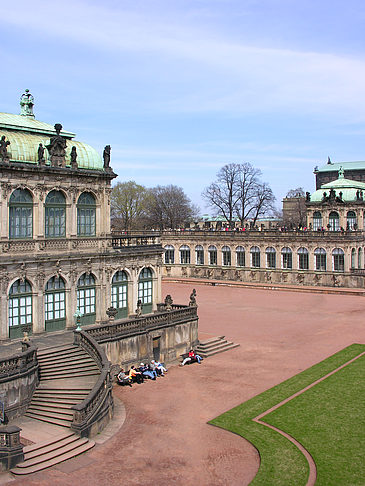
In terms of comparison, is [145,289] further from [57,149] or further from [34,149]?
[34,149]

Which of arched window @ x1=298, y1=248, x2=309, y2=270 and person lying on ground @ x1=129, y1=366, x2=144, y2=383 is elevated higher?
arched window @ x1=298, y1=248, x2=309, y2=270

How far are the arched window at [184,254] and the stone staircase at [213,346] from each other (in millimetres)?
42389

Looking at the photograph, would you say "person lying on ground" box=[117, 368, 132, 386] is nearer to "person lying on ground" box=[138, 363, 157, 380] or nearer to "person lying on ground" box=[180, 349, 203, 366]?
"person lying on ground" box=[138, 363, 157, 380]

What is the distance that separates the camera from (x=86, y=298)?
34719 mm

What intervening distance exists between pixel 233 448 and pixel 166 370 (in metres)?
11.2

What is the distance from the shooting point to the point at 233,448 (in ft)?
69.8

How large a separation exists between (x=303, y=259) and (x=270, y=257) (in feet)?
15.8

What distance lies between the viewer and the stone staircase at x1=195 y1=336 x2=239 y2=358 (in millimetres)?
35719

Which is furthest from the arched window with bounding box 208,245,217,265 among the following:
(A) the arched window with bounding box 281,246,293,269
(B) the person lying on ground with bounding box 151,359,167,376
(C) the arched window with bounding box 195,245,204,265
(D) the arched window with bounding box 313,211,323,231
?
(B) the person lying on ground with bounding box 151,359,167,376

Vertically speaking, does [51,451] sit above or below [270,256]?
below

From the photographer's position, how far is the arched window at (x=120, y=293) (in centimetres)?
3662

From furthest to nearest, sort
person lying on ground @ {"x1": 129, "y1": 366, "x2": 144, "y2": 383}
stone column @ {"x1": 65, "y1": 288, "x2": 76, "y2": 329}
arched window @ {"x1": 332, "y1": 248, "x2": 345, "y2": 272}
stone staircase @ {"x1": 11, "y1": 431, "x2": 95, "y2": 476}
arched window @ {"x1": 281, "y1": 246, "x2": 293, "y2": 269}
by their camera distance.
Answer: arched window @ {"x1": 281, "y1": 246, "x2": 293, "y2": 269} < arched window @ {"x1": 332, "y1": 248, "x2": 345, "y2": 272} < stone column @ {"x1": 65, "y1": 288, "x2": 76, "y2": 329} < person lying on ground @ {"x1": 129, "y1": 366, "x2": 144, "y2": 383} < stone staircase @ {"x1": 11, "y1": 431, "x2": 95, "y2": 476}

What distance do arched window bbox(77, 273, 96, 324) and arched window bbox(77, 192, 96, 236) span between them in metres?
2.94

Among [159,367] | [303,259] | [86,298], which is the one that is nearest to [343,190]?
[303,259]
